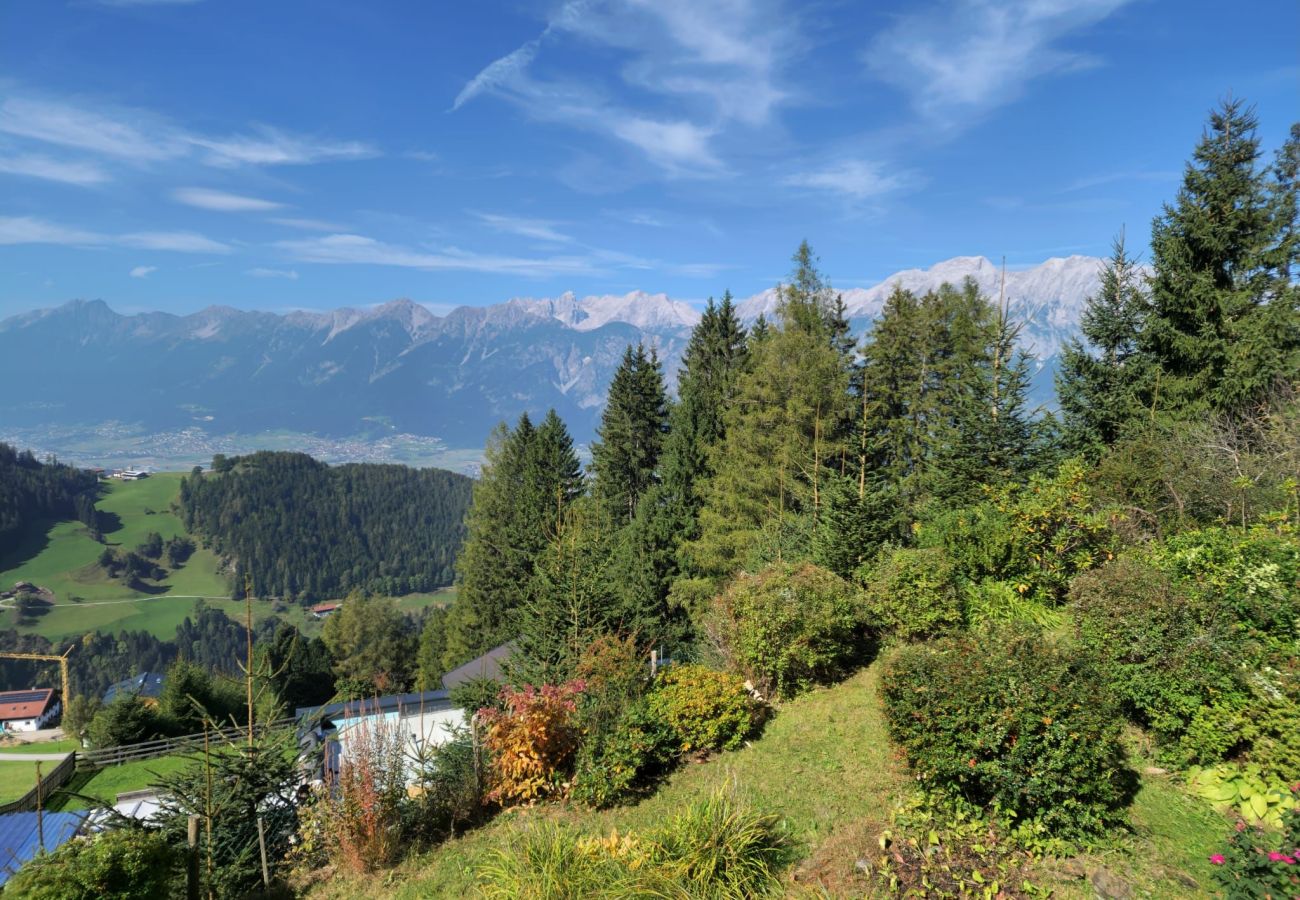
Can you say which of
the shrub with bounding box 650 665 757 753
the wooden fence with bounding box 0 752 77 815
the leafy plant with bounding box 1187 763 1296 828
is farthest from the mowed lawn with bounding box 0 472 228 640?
the leafy plant with bounding box 1187 763 1296 828

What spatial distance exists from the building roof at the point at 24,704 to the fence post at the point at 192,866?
94021 millimetres

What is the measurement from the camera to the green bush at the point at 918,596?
9.91 m

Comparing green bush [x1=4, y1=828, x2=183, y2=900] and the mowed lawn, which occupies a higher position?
green bush [x1=4, y1=828, x2=183, y2=900]

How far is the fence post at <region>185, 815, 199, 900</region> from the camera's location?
593 centimetres

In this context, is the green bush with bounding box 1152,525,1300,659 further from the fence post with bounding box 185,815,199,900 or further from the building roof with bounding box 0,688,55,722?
the building roof with bounding box 0,688,55,722

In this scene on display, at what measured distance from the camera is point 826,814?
22.2 feet

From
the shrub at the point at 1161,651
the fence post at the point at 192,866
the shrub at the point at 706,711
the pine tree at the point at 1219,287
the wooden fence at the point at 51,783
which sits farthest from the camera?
the wooden fence at the point at 51,783

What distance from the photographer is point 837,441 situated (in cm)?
1978

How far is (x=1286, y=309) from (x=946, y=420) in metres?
8.86

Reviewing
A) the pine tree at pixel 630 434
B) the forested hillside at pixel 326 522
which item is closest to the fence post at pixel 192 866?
the pine tree at pixel 630 434

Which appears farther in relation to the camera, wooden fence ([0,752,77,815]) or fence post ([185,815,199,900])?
wooden fence ([0,752,77,815])

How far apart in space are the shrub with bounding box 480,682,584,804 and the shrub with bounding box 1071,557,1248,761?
264 inches

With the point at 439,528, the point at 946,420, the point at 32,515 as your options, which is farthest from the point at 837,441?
the point at 32,515

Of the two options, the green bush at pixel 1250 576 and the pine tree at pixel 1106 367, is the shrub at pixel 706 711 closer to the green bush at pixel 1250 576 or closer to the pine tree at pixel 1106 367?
the green bush at pixel 1250 576
